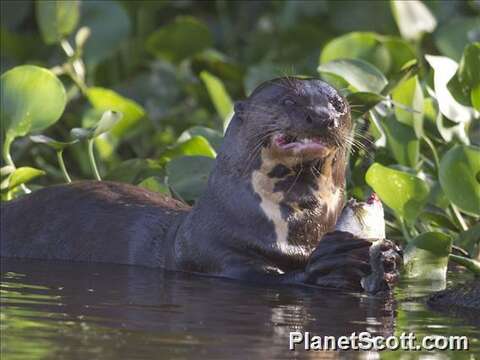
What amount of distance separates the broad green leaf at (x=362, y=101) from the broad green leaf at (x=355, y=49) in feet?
2.64

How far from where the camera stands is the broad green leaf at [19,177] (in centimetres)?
656

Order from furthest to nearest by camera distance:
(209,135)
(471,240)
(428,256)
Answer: (209,135) → (471,240) → (428,256)

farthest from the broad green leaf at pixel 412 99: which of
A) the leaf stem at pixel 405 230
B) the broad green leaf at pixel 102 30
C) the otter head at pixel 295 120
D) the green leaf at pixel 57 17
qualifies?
the broad green leaf at pixel 102 30

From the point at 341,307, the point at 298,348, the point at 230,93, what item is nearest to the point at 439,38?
the point at 230,93

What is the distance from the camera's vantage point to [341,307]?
5082mm

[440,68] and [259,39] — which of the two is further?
[259,39]

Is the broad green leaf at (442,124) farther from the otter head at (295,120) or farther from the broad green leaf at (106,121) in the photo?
the broad green leaf at (106,121)

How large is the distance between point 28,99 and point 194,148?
30.7 inches

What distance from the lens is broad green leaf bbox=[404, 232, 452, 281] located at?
5695 mm

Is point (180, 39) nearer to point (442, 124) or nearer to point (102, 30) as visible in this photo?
point (102, 30)

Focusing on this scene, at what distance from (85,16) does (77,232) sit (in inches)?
107

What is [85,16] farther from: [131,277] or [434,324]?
[434,324]

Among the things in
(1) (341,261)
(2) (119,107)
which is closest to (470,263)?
(1) (341,261)

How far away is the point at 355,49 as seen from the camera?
7.31m
